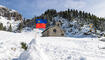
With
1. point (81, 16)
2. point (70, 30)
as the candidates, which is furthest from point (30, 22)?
point (81, 16)

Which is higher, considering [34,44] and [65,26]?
[65,26]

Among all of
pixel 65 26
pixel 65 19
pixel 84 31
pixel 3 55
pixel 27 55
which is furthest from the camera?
pixel 65 19

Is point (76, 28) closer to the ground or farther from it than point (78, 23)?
closer to the ground

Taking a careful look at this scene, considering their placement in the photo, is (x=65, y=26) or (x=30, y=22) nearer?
(x=65, y=26)

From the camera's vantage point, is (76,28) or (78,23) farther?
(78,23)

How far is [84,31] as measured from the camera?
345ft

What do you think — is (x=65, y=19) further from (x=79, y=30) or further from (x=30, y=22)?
(x=30, y=22)

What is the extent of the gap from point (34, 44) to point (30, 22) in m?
153

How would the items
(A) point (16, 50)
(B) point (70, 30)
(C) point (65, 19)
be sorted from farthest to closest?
(C) point (65, 19) → (B) point (70, 30) → (A) point (16, 50)

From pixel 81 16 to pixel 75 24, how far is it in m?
19.7

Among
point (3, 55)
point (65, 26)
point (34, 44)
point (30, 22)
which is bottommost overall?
point (3, 55)

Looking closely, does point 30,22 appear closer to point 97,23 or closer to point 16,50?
point 97,23

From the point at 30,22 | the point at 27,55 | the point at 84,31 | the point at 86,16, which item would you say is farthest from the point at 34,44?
the point at 30,22

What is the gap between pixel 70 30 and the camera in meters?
114
